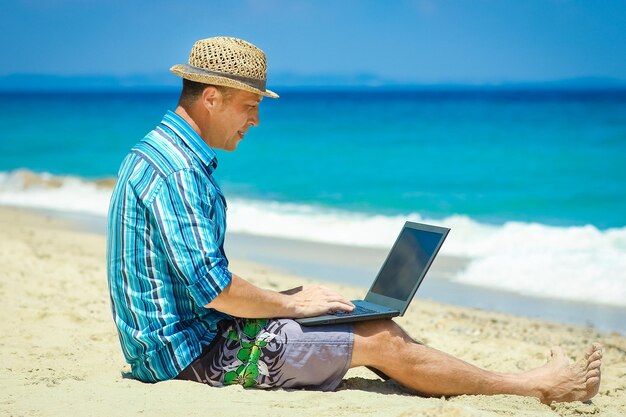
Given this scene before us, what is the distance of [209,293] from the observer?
10.5 ft

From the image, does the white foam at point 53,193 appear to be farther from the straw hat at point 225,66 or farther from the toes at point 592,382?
the toes at point 592,382

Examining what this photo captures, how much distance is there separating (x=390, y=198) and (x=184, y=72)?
12.2 m

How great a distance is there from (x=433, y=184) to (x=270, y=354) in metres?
14.1

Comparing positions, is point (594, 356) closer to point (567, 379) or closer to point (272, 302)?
point (567, 379)

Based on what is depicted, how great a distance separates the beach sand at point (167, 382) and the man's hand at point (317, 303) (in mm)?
333

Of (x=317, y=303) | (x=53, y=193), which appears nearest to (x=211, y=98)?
(x=317, y=303)

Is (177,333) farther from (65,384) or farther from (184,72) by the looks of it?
(184,72)

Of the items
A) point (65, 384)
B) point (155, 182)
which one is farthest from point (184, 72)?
point (65, 384)

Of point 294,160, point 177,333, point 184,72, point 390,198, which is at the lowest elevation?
point 177,333

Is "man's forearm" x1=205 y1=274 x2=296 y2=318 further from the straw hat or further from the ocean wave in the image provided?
the ocean wave

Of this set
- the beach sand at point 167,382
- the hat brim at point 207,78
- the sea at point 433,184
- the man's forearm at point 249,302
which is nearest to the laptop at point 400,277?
the man's forearm at point 249,302

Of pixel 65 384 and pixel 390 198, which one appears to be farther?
pixel 390 198

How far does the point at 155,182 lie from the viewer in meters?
3.23

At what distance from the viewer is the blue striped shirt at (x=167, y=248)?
10.4 ft
